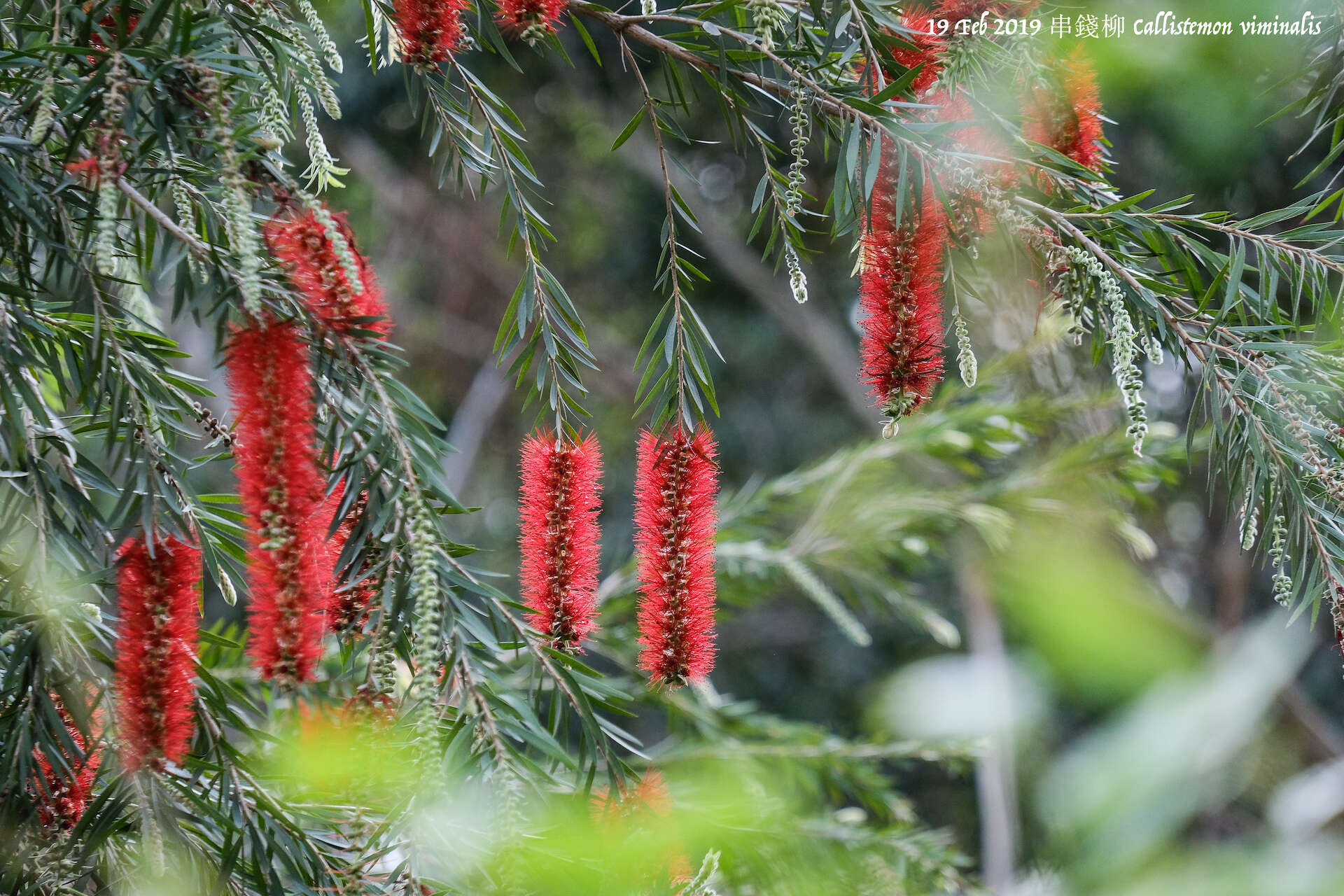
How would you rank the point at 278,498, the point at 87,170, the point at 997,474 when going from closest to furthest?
the point at 278,498 < the point at 87,170 < the point at 997,474

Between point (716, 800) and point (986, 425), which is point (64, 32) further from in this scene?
point (986, 425)

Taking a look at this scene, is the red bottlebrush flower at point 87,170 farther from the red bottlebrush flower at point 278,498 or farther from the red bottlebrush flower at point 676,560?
the red bottlebrush flower at point 676,560

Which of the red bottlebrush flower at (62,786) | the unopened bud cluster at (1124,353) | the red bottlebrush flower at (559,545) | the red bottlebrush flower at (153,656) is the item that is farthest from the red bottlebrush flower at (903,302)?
the red bottlebrush flower at (62,786)

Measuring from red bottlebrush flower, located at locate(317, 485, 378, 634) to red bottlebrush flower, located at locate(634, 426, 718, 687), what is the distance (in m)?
0.18

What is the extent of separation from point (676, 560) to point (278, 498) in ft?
0.89

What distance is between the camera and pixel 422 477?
1.94 feet

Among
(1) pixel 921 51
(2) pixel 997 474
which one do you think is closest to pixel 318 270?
(1) pixel 921 51

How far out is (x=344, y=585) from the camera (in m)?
0.60

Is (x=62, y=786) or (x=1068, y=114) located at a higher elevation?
(x=1068, y=114)

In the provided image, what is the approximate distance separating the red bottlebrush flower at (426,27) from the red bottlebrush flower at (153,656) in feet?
1.22

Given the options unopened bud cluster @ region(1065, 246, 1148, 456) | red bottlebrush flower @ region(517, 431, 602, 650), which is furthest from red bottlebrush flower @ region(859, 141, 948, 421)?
red bottlebrush flower @ region(517, 431, 602, 650)

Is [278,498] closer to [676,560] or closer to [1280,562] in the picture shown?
[676,560]

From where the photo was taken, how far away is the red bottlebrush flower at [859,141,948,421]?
2.13 feet

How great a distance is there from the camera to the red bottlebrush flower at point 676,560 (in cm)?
66
